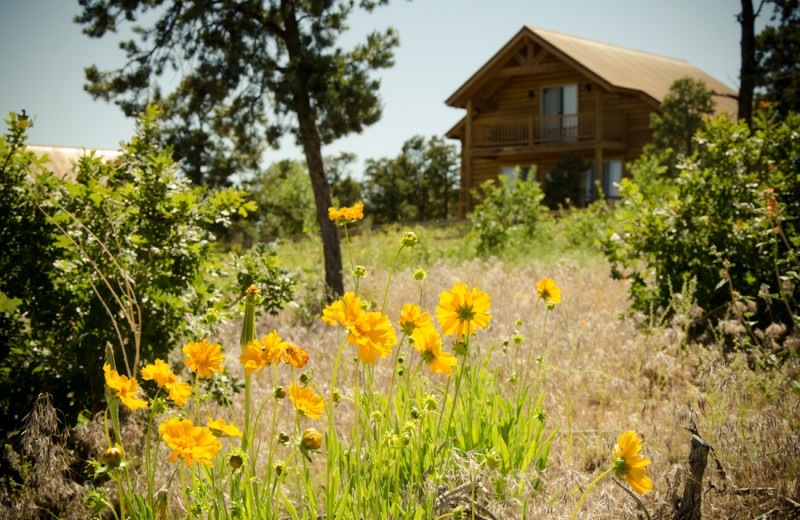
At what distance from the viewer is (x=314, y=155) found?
25.6 ft

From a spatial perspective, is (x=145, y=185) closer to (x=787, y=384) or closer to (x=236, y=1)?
(x=787, y=384)

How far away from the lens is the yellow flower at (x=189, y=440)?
1.37 meters

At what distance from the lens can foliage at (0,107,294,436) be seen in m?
2.94

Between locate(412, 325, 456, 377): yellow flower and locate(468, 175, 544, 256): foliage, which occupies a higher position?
locate(468, 175, 544, 256): foliage

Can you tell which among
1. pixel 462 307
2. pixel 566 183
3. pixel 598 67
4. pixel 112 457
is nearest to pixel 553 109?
pixel 598 67

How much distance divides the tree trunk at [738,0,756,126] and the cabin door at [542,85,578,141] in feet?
32.5

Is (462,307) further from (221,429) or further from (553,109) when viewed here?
(553,109)

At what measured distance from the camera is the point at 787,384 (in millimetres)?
3178

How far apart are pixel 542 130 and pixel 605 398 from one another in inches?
752

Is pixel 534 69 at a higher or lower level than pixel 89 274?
higher

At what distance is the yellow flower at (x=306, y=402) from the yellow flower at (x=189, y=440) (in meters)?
0.26

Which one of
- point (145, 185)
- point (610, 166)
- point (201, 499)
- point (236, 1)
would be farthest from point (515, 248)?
point (610, 166)

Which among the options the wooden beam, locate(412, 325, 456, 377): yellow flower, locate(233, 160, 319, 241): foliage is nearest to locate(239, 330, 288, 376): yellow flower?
locate(412, 325, 456, 377): yellow flower

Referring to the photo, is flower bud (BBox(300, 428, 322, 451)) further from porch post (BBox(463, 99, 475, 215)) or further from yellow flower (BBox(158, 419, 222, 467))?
porch post (BBox(463, 99, 475, 215))
